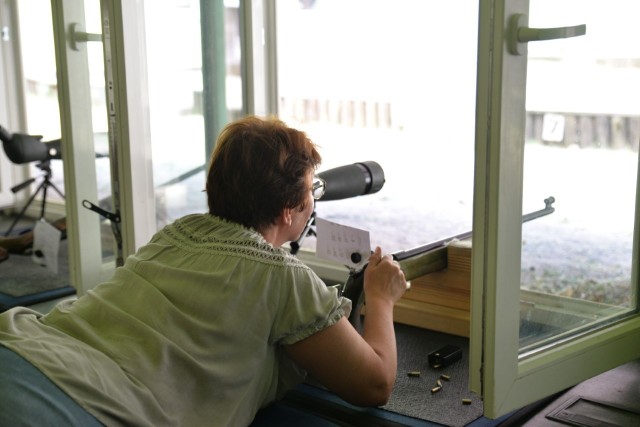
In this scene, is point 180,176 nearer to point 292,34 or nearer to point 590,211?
point 292,34

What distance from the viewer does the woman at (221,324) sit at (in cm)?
127

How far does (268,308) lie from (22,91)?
2958 millimetres

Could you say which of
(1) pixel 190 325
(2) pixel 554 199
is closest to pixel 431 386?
(2) pixel 554 199

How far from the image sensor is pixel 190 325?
1350 mm

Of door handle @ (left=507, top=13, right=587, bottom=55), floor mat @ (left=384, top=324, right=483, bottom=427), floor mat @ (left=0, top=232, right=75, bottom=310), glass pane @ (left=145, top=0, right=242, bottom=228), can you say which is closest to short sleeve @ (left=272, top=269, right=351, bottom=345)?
floor mat @ (left=384, top=324, right=483, bottom=427)

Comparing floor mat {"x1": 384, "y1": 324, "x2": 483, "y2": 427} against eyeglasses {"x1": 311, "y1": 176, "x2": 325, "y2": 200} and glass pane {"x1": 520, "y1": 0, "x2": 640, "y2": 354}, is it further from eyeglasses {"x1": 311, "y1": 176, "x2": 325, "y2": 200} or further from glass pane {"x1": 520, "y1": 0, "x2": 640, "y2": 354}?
eyeglasses {"x1": 311, "y1": 176, "x2": 325, "y2": 200}

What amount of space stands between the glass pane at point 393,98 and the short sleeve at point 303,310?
1.29m

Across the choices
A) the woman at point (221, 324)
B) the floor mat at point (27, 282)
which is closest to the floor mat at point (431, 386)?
the woman at point (221, 324)

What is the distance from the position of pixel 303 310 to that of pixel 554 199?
65cm

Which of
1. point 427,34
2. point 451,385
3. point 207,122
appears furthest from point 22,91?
point 451,385

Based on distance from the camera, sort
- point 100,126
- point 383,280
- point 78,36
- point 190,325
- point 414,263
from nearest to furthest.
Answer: point 190,325, point 383,280, point 414,263, point 78,36, point 100,126

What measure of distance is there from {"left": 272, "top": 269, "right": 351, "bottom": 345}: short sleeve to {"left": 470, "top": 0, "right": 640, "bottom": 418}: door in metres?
0.32

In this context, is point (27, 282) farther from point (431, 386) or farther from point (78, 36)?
point (431, 386)

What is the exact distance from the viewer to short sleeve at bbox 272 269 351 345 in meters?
1.39
